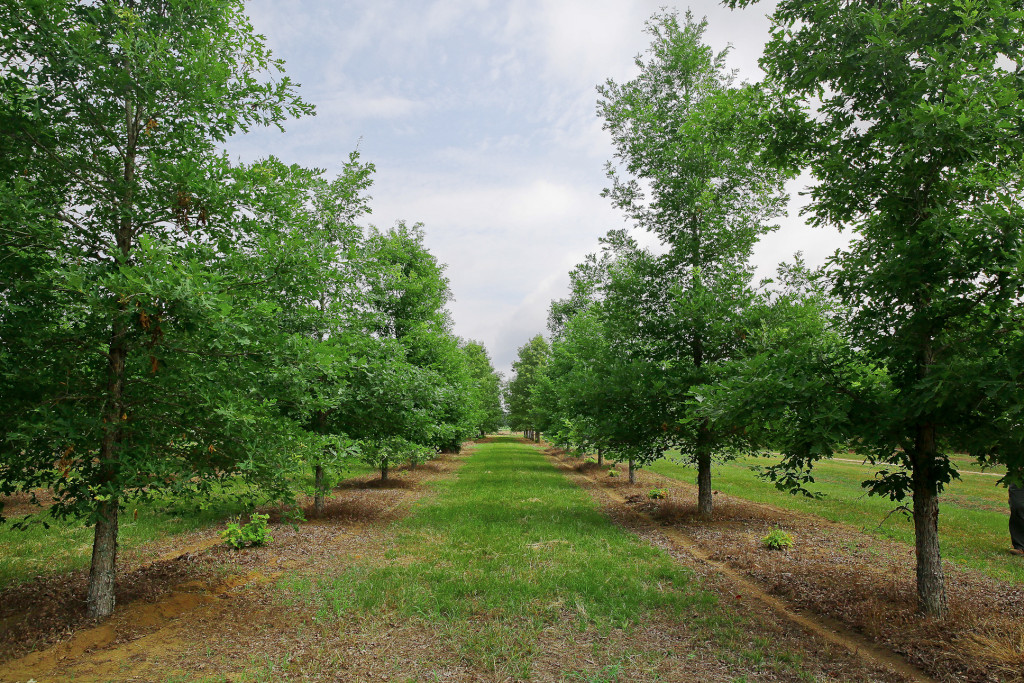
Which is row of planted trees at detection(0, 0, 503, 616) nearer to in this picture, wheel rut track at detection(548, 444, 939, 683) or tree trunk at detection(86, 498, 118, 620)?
tree trunk at detection(86, 498, 118, 620)

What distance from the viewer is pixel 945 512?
15758 mm

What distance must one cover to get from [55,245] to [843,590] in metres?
11.0

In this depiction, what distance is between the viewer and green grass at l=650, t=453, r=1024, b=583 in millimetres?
9891


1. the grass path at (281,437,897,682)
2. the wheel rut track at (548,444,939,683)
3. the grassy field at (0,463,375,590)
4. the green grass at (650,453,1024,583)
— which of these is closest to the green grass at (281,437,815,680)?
the grass path at (281,437,897,682)

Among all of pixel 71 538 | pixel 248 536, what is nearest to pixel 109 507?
pixel 248 536

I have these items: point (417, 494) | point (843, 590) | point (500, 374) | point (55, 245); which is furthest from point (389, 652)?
point (500, 374)

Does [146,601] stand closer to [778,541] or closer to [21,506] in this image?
[778,541]

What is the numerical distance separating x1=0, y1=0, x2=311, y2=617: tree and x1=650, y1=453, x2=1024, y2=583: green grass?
8825 millimetres

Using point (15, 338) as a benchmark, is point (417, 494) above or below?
below

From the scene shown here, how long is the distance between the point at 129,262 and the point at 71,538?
28.0 ft

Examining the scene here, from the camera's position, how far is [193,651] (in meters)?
5.59

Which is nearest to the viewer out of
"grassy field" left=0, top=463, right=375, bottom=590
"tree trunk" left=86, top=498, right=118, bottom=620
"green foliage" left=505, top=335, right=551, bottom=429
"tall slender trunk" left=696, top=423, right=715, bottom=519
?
"tree trunk" left=86, top=498, right=118, bottom=620

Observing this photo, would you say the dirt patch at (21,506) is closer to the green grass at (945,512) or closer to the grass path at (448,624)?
the grass path at (448,624)

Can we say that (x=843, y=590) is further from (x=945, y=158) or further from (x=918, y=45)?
(x=918, y=45)
